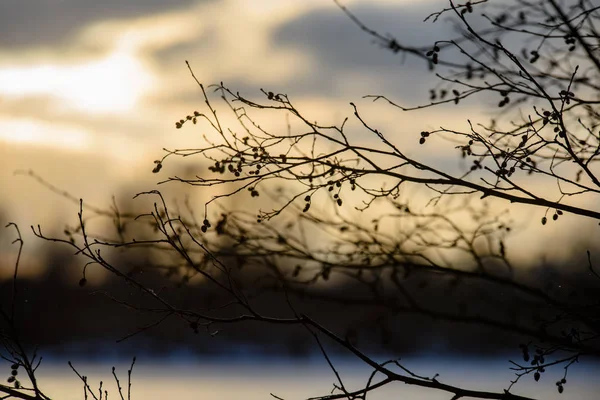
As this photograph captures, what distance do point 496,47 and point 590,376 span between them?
3691 cm

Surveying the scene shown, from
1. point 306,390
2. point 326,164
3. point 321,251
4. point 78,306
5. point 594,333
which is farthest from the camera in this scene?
point 78,306

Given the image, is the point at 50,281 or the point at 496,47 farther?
the point at 50,281

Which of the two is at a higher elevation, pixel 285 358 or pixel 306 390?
pixel 285 358

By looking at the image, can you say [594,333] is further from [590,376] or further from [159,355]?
[159,355]

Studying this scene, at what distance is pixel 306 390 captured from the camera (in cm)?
2983

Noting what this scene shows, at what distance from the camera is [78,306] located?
220 feet

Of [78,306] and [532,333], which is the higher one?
[78,306]

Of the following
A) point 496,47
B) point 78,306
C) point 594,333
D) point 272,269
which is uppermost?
point 78,306

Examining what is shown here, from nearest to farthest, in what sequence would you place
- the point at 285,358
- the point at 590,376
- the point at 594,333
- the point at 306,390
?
the point at 594,333, the point at 306,390, the point at 590,376, the point at 285,358

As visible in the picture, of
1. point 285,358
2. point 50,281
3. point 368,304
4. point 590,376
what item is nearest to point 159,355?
point 285,358

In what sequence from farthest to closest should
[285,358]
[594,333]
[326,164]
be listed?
1. [285,358]
2. [594,333]
3. [326,164]

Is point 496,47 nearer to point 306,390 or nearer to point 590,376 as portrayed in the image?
point 306,390

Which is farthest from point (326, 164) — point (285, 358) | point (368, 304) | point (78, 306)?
point (78, 306)

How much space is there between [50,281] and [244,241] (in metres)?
66.4
